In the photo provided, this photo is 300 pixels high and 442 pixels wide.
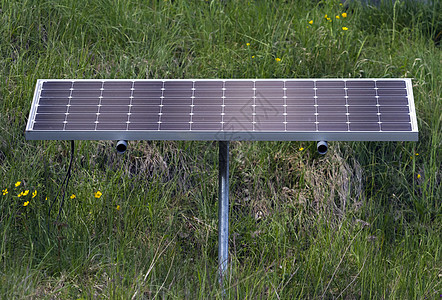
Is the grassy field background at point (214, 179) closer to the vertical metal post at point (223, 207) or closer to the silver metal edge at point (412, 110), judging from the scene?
the vertical metal post at point (223, 207)

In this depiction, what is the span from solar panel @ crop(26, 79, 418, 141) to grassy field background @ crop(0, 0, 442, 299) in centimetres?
91

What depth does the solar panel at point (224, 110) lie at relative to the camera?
177 inches

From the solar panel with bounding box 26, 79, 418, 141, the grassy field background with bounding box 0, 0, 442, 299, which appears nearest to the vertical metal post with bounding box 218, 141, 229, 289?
the grassy field background with bounding box 0, 0, 442, 299

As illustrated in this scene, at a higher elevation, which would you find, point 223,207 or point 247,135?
point 247,135

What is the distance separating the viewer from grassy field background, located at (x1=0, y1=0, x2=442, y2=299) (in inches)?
200

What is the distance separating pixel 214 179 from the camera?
612 centimetres

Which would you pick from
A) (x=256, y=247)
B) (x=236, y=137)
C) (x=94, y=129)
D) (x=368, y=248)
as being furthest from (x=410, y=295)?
(x=94, y=129)

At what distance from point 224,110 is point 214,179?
1.49 m

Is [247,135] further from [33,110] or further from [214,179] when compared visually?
[214,179]

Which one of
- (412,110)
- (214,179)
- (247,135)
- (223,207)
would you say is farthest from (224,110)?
(214,179)

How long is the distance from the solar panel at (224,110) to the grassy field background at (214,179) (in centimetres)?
91

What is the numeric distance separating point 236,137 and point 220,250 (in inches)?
35.1

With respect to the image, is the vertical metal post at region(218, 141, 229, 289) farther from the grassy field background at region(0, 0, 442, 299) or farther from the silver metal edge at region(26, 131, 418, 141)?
the silver metal edge at region(26, 131, 418, 141)

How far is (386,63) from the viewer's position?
6926 mm
